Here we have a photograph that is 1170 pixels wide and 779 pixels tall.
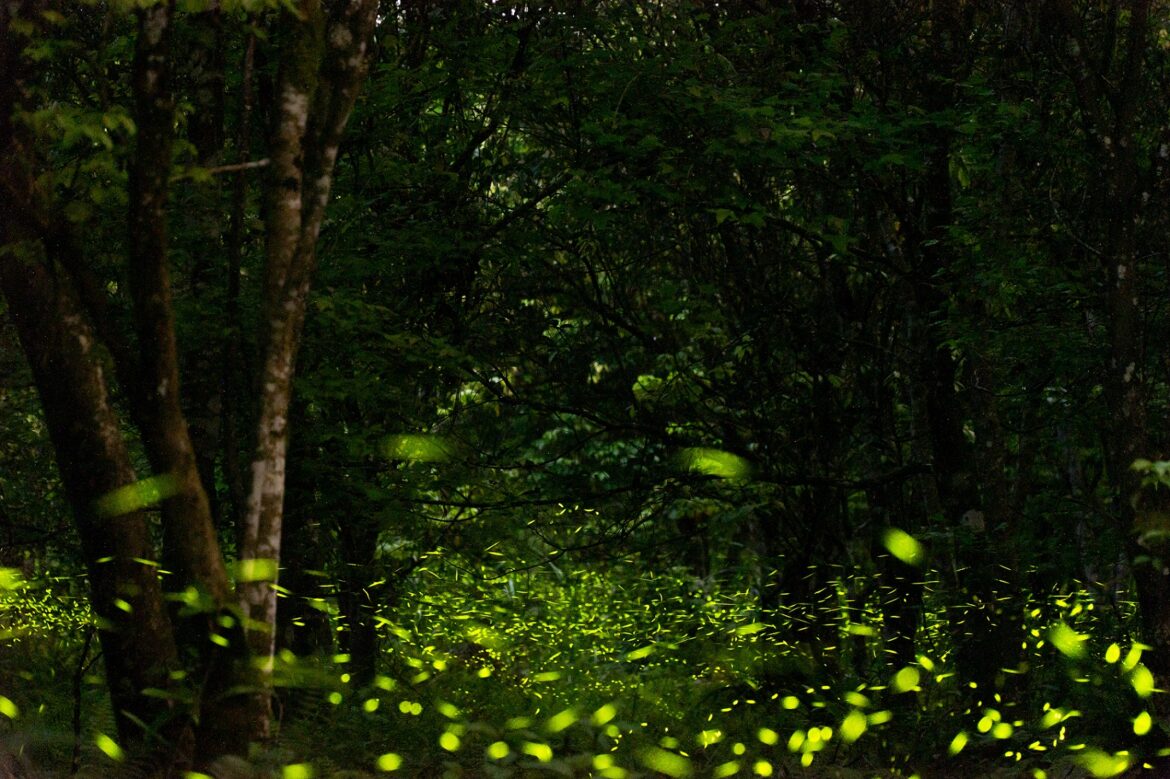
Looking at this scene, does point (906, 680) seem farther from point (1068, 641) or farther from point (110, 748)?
point (110, 748)

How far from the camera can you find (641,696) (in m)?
8.21

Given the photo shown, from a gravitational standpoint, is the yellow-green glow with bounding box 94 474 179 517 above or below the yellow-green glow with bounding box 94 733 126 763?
above

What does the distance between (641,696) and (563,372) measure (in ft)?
12.1

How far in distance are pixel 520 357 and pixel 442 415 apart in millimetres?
830

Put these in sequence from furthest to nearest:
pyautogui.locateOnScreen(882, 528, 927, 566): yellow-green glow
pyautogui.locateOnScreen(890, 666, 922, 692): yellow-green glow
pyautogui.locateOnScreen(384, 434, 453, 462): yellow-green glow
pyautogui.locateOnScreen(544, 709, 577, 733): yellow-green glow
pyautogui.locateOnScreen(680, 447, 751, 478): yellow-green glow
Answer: pyautogui.locateOnScreen(680, 447, 751, 478): yellow-green glow → pyautogui.locateOnScreen(384, 434, 453, 462): yellow-green glow → pyautogui.locateOnScreen(882, 528, 927, 566): yellow-green glow → pyautogui.locateOnScreen(890, 666, 922, 692): yellow-green glow → pyautogui.locateOnScreen(544, 709, 577, 733): yellow-green glow

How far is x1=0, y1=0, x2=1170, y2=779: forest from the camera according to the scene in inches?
188

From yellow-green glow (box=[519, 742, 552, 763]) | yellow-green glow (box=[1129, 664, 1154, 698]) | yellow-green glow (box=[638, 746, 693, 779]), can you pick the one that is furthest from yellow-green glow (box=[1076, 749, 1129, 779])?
yellow-green glow (box=[519, 742, 552, 763])

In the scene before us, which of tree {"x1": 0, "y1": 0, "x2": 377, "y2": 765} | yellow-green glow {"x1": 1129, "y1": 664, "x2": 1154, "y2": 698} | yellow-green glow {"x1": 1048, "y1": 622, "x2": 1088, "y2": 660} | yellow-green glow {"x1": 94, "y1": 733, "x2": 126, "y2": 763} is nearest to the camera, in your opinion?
yellow-green glow {"x1": 94, "y1": 733, "x2": 126, "y2": 763}

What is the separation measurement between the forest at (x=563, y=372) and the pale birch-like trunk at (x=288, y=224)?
0.7 inches

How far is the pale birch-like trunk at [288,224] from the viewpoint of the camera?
4871 mm

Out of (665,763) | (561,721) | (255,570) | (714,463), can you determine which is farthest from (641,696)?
(255,570)

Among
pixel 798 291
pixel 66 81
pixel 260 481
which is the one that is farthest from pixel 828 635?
pixel 66 81

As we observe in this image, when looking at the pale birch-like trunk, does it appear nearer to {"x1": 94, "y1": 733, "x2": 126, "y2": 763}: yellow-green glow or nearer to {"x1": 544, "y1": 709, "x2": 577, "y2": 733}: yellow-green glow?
{"x1": 94, "y1": 733, "x2": 126, "y2": 763}: yellow-green glow

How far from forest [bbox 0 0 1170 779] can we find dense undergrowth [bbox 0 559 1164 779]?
0.13ft
